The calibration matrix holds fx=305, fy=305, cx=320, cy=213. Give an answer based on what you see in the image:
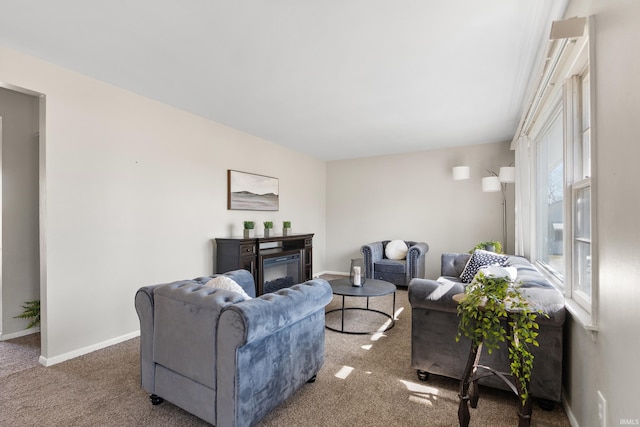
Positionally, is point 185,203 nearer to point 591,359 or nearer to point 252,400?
point 252,400

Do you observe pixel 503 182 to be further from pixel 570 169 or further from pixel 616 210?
pixel 616 210

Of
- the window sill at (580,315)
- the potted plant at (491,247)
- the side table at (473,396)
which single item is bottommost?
the side table at (473,396)

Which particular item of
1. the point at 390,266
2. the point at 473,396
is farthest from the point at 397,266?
the point at 473,396

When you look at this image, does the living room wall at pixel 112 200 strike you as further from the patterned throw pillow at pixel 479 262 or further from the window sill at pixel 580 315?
the window sill at pixel 580 315

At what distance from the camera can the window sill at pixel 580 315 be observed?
1.44 meters

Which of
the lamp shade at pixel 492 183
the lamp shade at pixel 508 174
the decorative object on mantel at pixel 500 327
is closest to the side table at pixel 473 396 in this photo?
the decorative object on mantel at pixel 500 327

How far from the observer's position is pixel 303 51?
2375 millimetres

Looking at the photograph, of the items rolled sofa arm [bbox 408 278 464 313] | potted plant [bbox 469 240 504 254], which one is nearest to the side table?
rolled sofa arm [bbox 408 278 464 313]

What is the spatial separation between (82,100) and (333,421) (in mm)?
3338

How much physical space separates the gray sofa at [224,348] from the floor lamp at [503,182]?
11.9ft

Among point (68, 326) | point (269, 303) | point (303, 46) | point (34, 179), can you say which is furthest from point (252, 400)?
point (34, 179)

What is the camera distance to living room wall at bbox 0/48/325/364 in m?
2.59

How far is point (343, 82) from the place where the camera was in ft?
9.53

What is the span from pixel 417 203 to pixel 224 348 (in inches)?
191
